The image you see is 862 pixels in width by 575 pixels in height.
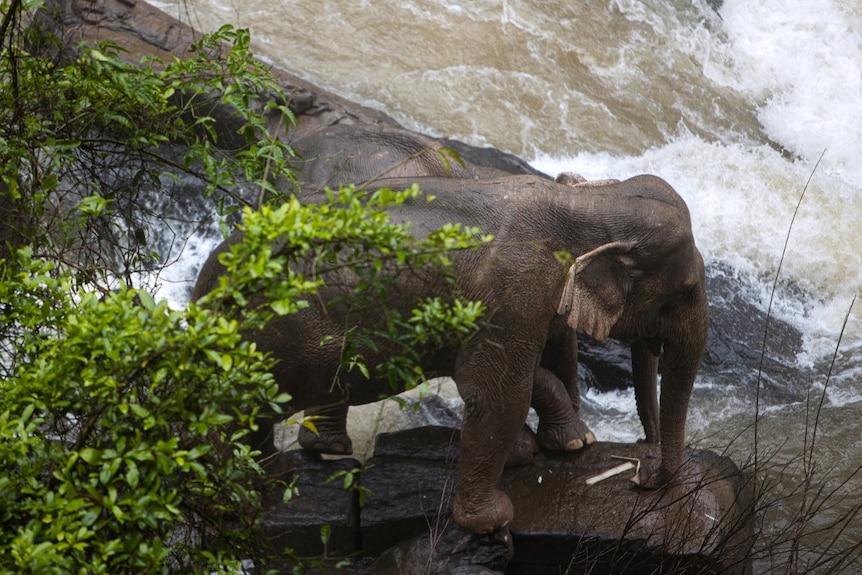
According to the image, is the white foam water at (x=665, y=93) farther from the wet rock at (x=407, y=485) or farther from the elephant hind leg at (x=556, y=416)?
the wet rock at (x=407, y=485)

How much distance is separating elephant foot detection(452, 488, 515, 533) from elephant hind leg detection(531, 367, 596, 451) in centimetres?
61

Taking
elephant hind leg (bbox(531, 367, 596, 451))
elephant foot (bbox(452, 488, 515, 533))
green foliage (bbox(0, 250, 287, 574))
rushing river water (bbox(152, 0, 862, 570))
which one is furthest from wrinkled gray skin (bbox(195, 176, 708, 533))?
rushing river water (bbox(152, 0, 862, 570))

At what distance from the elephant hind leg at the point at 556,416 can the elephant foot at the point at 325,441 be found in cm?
92

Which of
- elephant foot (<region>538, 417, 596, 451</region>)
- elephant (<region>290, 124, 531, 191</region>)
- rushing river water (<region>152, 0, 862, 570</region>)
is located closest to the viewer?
elephant (<region>290, 124, 531, 191</region>)

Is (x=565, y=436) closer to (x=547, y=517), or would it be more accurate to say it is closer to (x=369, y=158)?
(x=547, y=517)

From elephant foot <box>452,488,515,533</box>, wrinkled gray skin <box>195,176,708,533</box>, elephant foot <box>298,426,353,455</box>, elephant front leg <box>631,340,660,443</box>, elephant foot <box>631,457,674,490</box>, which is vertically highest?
wrinkled gray skin <box>195,176,708,533</box>

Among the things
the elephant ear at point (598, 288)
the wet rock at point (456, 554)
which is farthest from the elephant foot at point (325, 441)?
the elephant ear at point (598, 288)

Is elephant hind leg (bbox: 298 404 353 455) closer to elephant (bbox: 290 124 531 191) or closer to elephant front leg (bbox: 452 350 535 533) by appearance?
elephant front leg (bbox: 452 350 535 533)

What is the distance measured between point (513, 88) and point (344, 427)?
4774 millimetres

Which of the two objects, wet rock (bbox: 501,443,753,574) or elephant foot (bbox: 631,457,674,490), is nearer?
wet rock (bbox: 501,443,753,574)

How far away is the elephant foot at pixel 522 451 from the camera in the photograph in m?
5.13

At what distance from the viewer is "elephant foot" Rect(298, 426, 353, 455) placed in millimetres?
5355

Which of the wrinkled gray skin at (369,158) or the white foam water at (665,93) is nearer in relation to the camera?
the wrinkled gray skin at (369,158)

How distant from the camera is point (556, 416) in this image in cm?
521
